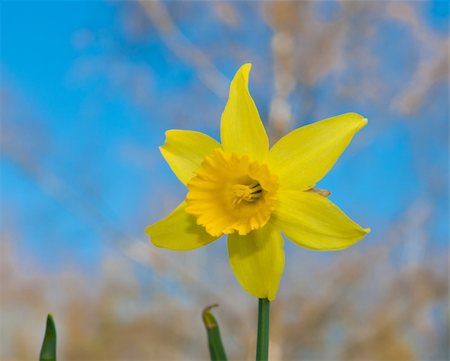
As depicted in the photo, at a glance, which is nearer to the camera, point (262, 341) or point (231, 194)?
point (262, 341)

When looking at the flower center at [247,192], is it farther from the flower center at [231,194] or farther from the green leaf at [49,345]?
the green leaf at [49,345]

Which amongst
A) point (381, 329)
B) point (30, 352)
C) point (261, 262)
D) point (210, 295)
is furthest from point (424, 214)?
point (261, 262)

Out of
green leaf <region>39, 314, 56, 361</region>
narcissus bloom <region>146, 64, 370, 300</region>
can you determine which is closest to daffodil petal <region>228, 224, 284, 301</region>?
narcissus bloom <region>146, 64, 370, 300</region>

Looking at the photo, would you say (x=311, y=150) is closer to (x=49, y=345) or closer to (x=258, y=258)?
(x=258, y=258)

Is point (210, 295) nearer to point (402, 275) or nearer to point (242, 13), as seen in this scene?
point (402, 275)

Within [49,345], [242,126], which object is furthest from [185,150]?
[49,345]

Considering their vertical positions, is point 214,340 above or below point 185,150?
below

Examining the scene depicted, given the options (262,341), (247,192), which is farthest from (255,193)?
(262,341)
